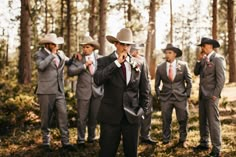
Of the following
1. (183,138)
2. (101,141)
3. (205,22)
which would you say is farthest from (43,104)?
(205,22)

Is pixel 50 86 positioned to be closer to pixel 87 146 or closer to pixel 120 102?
pixel 87 146

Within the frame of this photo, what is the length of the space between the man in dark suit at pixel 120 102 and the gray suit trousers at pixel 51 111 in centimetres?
268

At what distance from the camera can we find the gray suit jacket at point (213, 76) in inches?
297

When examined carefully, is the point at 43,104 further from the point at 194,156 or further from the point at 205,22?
the point at 205,22

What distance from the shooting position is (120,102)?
220 inches

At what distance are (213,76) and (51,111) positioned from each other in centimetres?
364

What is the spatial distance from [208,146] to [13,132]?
504 centimetres

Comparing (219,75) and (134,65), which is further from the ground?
(134,65)

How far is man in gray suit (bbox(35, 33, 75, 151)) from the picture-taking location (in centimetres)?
809

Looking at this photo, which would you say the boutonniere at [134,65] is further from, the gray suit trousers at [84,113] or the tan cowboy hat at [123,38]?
the gray suit trousers at [84,113]

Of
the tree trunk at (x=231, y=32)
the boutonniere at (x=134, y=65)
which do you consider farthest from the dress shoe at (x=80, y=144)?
the tree trunk at (x=231, y=32)

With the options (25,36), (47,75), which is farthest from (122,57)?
(25,36)

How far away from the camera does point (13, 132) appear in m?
9.70

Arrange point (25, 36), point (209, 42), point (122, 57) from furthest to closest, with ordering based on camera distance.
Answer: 1. point (25, 36)
2. point (209, 42)
3. point (122, 57)
